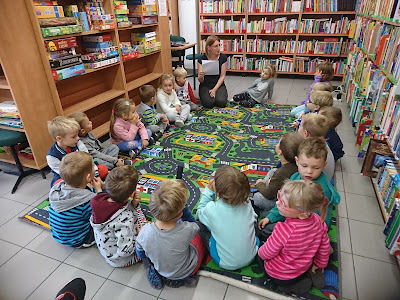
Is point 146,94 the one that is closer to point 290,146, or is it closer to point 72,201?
point 72,201

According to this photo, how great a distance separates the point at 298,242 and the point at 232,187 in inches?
16.9

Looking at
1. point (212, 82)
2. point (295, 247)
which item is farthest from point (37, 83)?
point (212, 82)

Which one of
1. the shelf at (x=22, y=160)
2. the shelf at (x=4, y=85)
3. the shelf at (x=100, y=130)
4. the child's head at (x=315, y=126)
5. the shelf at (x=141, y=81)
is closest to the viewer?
the child's head at (x=315, y=126)

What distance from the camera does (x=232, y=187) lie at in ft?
4.75

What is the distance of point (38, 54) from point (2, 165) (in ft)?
4.56

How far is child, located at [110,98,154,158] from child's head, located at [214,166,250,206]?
1.72 meters

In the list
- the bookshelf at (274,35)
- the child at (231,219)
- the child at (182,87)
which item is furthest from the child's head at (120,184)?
the bookshelf at (274,35)

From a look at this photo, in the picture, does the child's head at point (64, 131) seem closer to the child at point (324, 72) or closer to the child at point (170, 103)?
the child at point (170, 103)

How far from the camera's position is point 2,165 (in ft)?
9.87

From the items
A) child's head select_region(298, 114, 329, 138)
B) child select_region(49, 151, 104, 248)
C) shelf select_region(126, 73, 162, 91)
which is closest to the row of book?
shelf select_region(126, 73, 162, 91)

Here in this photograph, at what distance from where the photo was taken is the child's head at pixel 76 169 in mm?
1754

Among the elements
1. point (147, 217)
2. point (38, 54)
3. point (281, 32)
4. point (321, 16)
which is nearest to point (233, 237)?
point (147, 217)

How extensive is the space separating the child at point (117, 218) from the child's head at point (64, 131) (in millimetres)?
849

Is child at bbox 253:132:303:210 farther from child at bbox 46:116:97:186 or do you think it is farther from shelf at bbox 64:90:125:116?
shelf at bbox 64:90:125:116
